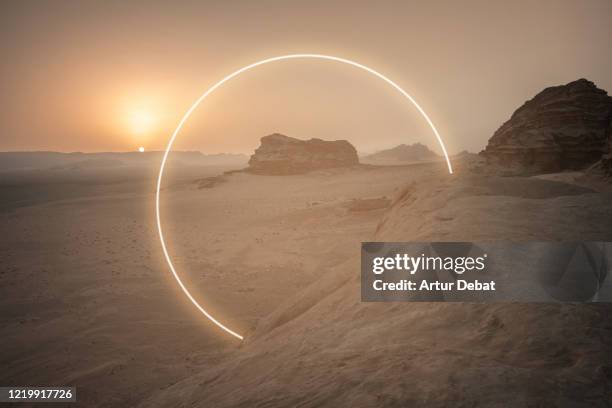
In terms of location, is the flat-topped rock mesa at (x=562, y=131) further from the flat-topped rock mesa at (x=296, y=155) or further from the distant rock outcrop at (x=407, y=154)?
the distant rock outcrop at (x=407, y=154)

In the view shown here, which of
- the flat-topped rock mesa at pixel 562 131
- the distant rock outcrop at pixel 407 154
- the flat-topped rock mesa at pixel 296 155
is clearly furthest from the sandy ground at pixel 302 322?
the distant rock outcrop at pixel 407 154

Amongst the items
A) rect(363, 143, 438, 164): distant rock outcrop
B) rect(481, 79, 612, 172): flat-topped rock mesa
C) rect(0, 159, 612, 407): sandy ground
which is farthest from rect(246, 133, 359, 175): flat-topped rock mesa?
rect(363, 143, 438, 164): distant rock outcrop

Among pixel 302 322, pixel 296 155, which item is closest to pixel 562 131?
pixel 302 322

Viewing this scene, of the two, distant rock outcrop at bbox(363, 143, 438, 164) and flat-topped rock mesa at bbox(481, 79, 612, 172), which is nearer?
flat-topped rock mesa at bbox(481, 79, 612, 172)

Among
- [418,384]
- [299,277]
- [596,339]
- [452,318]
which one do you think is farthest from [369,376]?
[299,277]

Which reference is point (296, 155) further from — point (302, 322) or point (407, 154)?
point (407, 154)

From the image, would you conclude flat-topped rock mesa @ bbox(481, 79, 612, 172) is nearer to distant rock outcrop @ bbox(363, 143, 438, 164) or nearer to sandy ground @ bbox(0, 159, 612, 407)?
sandy ground @ bbox(0, 159, 612, 407)
